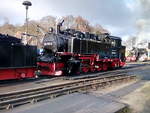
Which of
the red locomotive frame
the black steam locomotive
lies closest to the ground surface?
the black steam locomotive

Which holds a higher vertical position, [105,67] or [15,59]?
[15,59]

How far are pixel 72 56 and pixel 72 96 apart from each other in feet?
28.9

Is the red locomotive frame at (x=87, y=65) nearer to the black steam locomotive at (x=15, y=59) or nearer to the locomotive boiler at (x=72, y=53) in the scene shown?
the locomotive boiler at (x=72, y=53)

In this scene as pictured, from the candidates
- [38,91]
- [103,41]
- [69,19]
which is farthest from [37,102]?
[69,19]

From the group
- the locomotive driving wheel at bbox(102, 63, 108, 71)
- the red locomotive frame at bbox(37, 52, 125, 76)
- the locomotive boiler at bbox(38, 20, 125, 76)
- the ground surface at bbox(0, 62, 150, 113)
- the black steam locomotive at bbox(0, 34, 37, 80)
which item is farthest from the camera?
the locomotive driving wheel at bbox(102, 63, 108, 71)

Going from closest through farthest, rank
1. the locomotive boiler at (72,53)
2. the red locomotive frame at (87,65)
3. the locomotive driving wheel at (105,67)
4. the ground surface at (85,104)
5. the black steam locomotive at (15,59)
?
the ground surface at (85,104), the black steam locomotive at (15,59), the red locomotive frame at (87,65), the locomotive boiler at (72,53), the locomotive driving wheel at (105,67)

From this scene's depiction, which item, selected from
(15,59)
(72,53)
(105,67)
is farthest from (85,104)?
(105,67)

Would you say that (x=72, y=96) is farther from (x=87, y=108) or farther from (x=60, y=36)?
(x=60, y=36)

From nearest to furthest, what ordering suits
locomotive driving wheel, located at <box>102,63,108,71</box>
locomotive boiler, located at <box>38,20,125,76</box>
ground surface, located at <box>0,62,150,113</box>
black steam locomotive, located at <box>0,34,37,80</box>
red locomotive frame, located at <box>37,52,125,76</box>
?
1. ground surface, located at <box>0,62,150,113</box>
2. black steam locomotive, located at <box>0,34,37,80</box>
3. red locomotive frame, located at <box>37,52,125,76</box>
4. locomotive boiler, located at <box>38,20,125,76</box>
5. locomotive driving wheel, located at <box>102,63,108,71</box>

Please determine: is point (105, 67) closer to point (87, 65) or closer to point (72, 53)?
point (87, 65)

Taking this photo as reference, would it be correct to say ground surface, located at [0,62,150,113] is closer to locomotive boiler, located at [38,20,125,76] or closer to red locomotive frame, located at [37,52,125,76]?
red locomotive frame, located at [37,52,125,76]

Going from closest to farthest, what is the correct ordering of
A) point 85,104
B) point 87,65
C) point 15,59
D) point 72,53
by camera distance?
point 85,104
point 15,59
point 72,53
point 87,65

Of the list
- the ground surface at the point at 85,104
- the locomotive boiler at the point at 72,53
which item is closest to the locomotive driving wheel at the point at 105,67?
the locomotive boiler at the point at 72,53

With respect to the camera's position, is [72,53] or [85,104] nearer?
[85,104]
